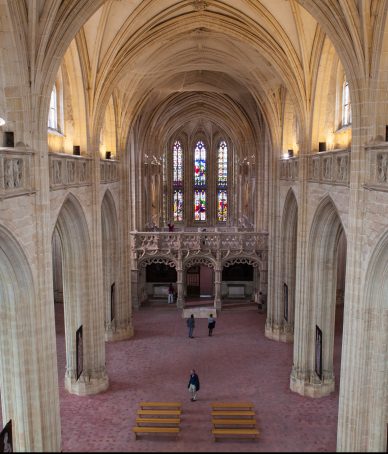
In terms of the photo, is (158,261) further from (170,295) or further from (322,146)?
(322,146)

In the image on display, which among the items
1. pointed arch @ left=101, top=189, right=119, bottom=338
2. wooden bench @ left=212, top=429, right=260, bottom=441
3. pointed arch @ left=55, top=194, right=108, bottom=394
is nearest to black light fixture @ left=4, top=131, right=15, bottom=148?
pointed arch @ left=55, top=194, right=108, bottom=394

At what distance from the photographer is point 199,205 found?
48.0 m

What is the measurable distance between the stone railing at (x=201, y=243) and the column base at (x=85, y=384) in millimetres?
A: 11130

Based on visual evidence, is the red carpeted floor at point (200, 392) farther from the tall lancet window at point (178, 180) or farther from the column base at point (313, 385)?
the tall lancet window at point (178, 180)

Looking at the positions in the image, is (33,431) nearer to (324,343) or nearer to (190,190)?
(324,343)

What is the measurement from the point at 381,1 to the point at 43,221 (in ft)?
29.2

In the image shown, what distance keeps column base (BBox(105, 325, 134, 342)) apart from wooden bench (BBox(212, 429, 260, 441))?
34.0 ft

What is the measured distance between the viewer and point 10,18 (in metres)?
10.2

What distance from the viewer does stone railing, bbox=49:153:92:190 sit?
501 inches

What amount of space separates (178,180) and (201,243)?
824 inches

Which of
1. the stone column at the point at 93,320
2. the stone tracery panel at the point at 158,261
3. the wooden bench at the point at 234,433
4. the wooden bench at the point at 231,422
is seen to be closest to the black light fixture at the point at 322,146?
the stone column at the point at 93,320

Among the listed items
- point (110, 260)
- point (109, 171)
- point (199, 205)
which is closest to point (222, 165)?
point (199, 205)

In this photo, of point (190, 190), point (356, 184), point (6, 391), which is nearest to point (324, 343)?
point (356, 184)

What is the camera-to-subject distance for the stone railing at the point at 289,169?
18478mm
